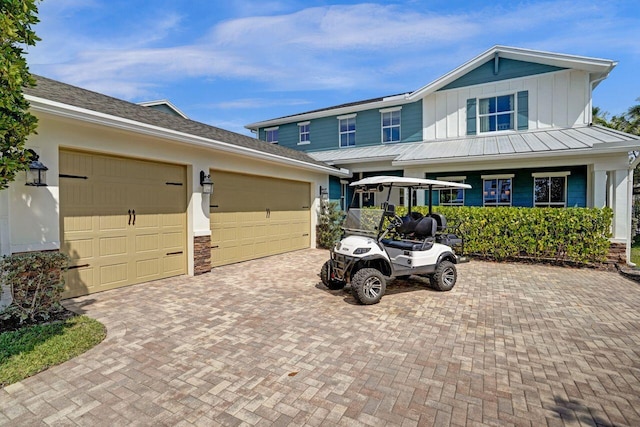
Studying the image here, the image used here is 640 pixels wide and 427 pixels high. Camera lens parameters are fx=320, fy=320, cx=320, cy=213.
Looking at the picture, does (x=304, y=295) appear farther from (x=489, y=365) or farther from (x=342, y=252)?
(x=489, y=365)

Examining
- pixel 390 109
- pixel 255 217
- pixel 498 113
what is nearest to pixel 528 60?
pixel 498 113

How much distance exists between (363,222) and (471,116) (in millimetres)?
9697

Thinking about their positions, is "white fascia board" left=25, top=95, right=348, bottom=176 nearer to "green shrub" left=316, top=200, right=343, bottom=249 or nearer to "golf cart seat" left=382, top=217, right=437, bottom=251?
"green shrub" left=316, top=200, right=343, bottom=249

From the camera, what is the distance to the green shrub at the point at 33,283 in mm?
3994

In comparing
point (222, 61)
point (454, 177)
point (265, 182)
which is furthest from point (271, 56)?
point (454, 177)

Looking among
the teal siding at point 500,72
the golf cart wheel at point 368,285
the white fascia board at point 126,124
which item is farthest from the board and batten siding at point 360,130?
the golf cart wheel at point 368,285

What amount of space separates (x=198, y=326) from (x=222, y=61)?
9461 millimetres

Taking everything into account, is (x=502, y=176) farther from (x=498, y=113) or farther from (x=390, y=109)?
(x=390, y=109)

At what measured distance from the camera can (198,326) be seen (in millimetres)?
4129

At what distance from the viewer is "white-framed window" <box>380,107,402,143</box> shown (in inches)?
559

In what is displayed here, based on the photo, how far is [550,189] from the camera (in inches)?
433

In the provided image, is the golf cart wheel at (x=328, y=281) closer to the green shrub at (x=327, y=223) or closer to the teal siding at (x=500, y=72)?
the green shrub at (x=327, y=223)

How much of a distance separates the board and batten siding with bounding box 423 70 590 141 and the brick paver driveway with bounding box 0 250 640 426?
28.0 feet

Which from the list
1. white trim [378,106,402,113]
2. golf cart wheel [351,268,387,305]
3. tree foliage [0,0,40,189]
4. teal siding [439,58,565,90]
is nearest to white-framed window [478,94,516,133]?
teal siding [439,58,565,90]
